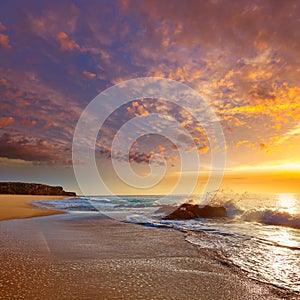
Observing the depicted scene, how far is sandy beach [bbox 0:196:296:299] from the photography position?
146 inches

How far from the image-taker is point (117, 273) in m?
4.60

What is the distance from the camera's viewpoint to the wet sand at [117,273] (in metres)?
3.70

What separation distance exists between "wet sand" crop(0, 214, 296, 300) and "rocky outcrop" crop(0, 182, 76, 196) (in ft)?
288

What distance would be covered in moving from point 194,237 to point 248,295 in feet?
17.4

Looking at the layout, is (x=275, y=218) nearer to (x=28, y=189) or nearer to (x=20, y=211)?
(x=20, y=211)

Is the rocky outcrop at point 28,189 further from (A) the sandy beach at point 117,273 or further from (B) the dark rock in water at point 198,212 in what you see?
(A) the sandy beach at point 117,273

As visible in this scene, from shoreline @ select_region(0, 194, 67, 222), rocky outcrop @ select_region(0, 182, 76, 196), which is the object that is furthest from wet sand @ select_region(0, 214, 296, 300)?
rocky outcrop @ select_region(0, 182, 76, 196)

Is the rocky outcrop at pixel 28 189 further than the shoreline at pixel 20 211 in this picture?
Yes

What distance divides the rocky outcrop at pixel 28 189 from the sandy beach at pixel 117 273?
288 ft

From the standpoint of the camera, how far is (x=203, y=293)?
3.81 metres

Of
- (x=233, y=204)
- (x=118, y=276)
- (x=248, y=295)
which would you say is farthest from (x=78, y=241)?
(x=233, y=204)

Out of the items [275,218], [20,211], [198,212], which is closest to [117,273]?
[198,212]

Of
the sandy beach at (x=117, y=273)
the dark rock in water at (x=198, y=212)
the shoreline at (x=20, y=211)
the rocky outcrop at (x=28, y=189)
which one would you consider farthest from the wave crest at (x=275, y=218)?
the rocky outcrop at (x=28, y=189)

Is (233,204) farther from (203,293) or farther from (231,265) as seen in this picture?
(203,293)
